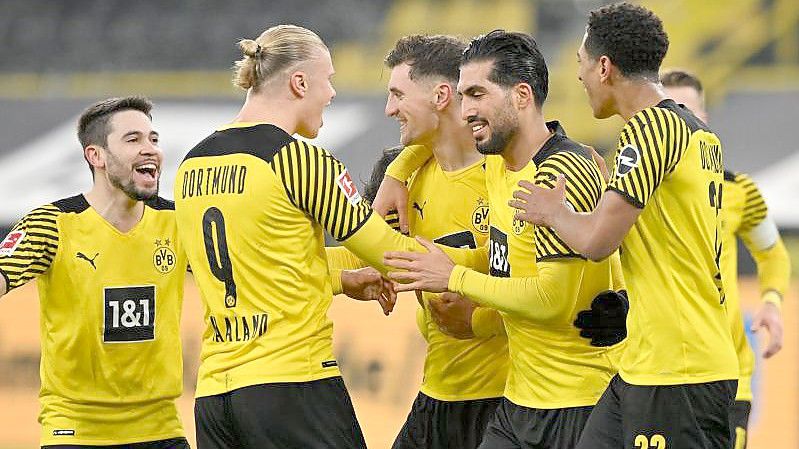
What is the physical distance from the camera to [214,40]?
16391 mm

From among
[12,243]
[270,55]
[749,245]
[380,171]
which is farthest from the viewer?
[749,245]

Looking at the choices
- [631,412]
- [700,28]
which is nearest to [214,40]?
[700,28]

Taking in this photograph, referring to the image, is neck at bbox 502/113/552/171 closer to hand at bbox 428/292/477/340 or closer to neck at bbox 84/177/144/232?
hand at bbox 428/292/477/340

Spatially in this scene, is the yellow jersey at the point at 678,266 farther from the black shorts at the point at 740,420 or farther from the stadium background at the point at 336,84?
the stadium background at the point at 336,84

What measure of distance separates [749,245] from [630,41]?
3.41 metres

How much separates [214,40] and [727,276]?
34.2 feet

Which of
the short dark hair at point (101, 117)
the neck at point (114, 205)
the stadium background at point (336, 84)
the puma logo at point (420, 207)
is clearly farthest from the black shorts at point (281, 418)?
the stadium background at point (336, 84)

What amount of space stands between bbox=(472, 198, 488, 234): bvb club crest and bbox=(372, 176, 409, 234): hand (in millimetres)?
333

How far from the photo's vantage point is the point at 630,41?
482cm

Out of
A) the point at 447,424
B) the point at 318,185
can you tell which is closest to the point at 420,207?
the point at 447,424

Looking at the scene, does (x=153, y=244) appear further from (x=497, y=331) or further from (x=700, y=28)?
(x=700, y=28)

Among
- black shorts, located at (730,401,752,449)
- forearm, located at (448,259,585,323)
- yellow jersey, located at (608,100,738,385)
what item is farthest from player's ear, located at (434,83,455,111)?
black shorts, located at (730,401,752,449)

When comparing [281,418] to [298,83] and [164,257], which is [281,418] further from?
[164,257]

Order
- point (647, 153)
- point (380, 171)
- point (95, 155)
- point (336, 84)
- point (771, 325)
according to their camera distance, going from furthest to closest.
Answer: point (336, 84)
point (771, 325)
point (380, 171)
point (95, 155)
point (647, 153)
